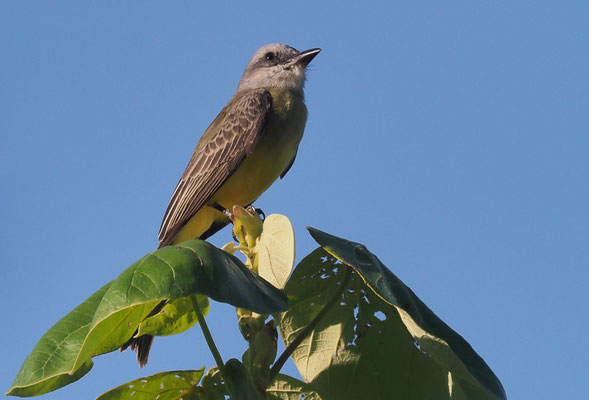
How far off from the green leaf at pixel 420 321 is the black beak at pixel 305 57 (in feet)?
14.5

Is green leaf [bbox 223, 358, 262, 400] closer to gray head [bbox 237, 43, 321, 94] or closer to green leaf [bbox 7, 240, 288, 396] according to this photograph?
green leaf [bbox 7, 240, 288, 396]

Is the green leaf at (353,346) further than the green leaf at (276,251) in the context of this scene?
Yes

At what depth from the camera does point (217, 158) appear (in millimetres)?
5594

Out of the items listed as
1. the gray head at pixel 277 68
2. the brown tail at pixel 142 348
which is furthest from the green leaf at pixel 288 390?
the gray head at pixel 277 68

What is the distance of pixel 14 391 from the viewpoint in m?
1.80

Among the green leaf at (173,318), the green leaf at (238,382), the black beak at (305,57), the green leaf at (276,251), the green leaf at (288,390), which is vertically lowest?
the green leaf at (238,382)

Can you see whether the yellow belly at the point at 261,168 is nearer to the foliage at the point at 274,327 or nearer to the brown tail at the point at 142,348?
the brown tail at the point at 142,348

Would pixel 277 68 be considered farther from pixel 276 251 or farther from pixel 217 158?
pixel 276 251

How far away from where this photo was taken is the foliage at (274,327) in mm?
1701

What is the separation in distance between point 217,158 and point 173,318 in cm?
334

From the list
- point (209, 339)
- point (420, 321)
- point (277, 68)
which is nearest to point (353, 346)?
point (420, 321)

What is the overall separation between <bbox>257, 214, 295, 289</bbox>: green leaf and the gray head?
4.04m

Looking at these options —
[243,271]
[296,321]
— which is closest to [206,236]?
[296,321]

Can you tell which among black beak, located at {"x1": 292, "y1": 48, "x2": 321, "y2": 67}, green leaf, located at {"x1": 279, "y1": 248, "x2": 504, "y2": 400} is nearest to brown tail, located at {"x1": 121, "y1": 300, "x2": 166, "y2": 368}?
green leaf, located at {"x1": 279, "y1": 248, "x2": 504, "y2": 400}
